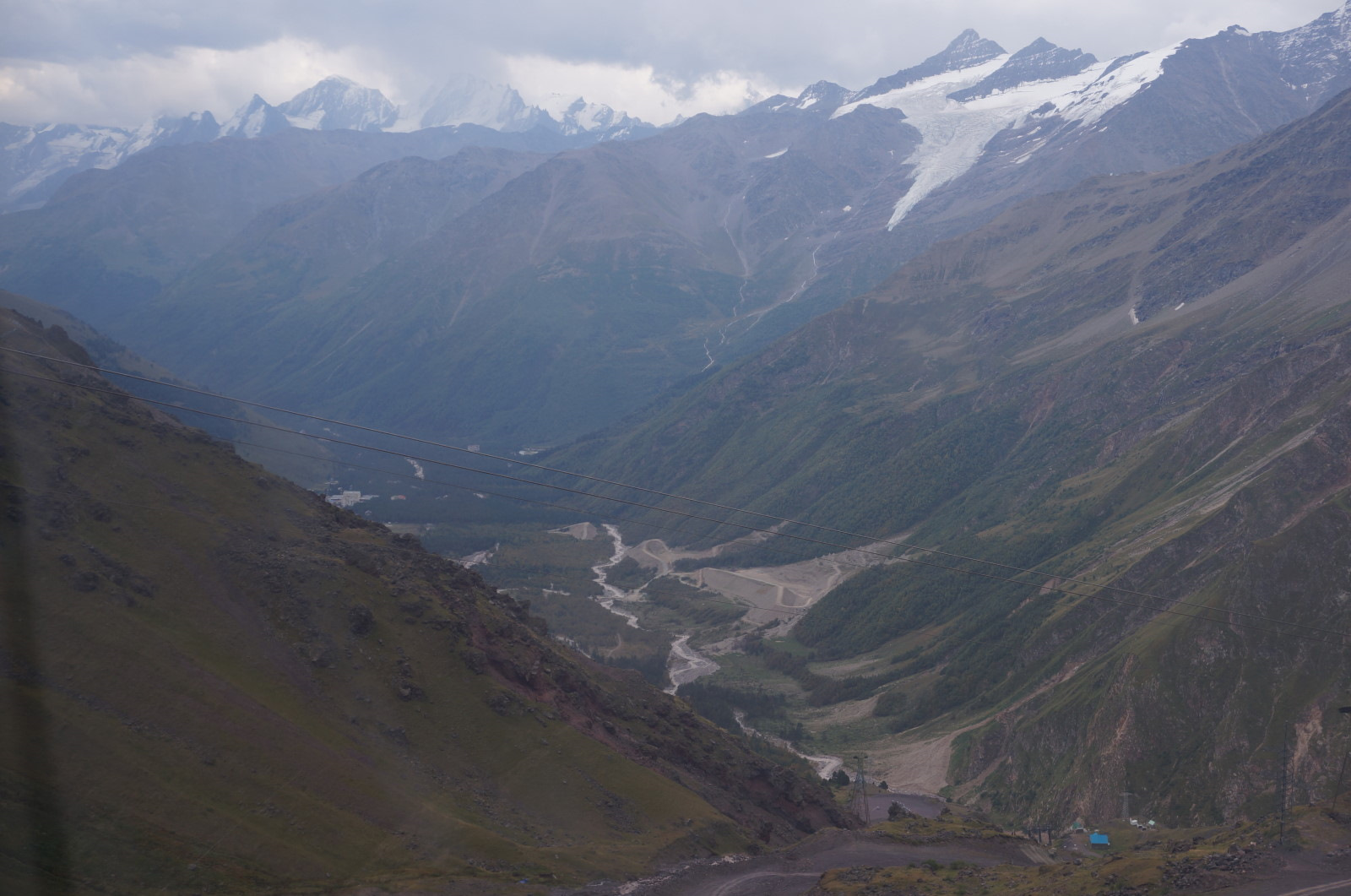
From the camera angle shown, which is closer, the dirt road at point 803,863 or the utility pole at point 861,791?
the dirt road at point 803,863

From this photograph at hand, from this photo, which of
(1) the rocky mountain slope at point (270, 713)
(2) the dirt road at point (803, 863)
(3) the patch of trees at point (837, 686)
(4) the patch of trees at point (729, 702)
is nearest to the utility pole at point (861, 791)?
(1) the rocky mountain slope at point (270, 713)

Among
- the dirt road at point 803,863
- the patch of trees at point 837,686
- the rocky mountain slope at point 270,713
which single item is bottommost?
the patch of trees at point 837,686

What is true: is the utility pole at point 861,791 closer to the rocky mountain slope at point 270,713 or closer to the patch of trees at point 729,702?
the rocky mountain slope at point 270,713

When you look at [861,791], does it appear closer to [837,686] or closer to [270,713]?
[837,686]

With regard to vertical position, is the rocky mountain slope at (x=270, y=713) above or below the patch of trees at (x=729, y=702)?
above

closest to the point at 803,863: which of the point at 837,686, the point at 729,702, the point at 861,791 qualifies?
the point at 861,791

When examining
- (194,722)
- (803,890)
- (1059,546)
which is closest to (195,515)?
(194,722)

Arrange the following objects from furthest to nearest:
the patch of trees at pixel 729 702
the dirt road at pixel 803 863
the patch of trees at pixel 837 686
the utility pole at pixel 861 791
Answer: the patch of trees at pixel 837 686 → the patch of trees at pixel 729 702 → the utility pole at pixel 861 791 → the dirt road at pixel 803 863

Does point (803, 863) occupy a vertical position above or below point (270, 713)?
below

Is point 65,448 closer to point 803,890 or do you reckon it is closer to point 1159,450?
point 803,890
